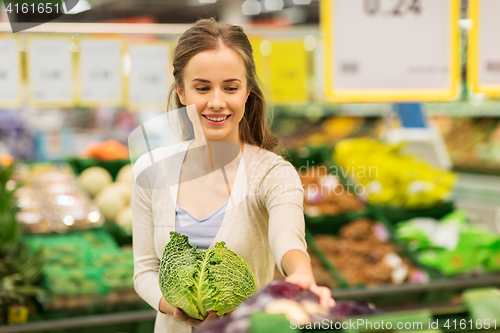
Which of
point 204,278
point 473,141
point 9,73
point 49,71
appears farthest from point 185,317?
point 473,141

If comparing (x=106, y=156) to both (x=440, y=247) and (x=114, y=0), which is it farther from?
(x=114, y=0)

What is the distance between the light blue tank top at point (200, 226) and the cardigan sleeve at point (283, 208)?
0.37ft

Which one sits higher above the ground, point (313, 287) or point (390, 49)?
point (390, 49)

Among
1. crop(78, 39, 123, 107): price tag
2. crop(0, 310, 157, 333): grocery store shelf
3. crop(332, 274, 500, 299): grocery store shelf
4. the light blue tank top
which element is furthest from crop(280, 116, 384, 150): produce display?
the light blue tank top

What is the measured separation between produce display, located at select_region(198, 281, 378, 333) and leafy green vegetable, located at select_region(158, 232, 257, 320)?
186 millimetres

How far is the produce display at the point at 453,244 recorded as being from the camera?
318 centimetres

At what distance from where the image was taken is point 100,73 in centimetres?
354

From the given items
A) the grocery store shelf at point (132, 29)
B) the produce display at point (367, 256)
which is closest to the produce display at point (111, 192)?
the grocery store shelf at point (132, 29)

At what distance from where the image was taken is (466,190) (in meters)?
5.22

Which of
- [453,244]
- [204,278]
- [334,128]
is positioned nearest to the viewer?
[204,278]

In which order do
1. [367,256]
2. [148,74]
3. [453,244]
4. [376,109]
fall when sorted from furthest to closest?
[376,109], [148,74], [453,244], [367,256]

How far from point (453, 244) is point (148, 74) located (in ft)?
8.20

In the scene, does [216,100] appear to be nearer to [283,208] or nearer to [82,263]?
[283,208]

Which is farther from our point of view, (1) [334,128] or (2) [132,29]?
(1) [334,128]
